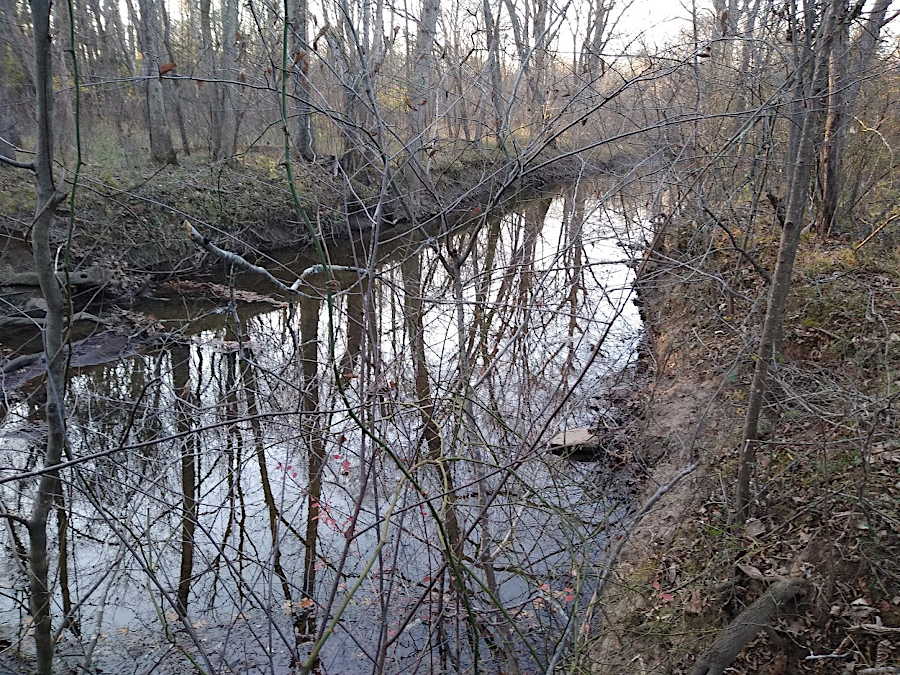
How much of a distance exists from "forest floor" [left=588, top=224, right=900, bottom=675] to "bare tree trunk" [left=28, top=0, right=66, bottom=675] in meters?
2.36

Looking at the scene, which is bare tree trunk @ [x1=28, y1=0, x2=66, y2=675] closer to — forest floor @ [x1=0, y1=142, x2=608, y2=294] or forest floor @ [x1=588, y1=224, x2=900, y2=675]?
forest floor @ [x1=588, y1=224, x2=900, y2=675]

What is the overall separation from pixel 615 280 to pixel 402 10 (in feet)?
23.1

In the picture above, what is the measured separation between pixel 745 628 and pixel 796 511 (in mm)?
1056

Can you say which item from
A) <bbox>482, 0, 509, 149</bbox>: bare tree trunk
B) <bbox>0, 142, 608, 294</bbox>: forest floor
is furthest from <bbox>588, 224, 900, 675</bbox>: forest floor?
<bbox>0, 142, 608, 294</bbox>: forest floor

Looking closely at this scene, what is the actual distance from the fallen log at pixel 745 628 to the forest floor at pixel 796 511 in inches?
1.8

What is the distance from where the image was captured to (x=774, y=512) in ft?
12.2

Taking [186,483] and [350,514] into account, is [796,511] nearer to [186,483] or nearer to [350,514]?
[350,514]

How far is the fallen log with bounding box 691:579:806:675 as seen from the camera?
2.80m

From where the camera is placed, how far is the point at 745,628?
2.83 metres

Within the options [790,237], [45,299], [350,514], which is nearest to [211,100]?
[350,514]

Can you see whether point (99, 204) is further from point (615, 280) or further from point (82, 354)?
point (615, 280)

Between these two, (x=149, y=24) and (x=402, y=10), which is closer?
(x=402, y=10)

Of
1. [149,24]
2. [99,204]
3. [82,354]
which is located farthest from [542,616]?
[149,24]

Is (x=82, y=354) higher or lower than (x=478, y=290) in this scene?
lower
